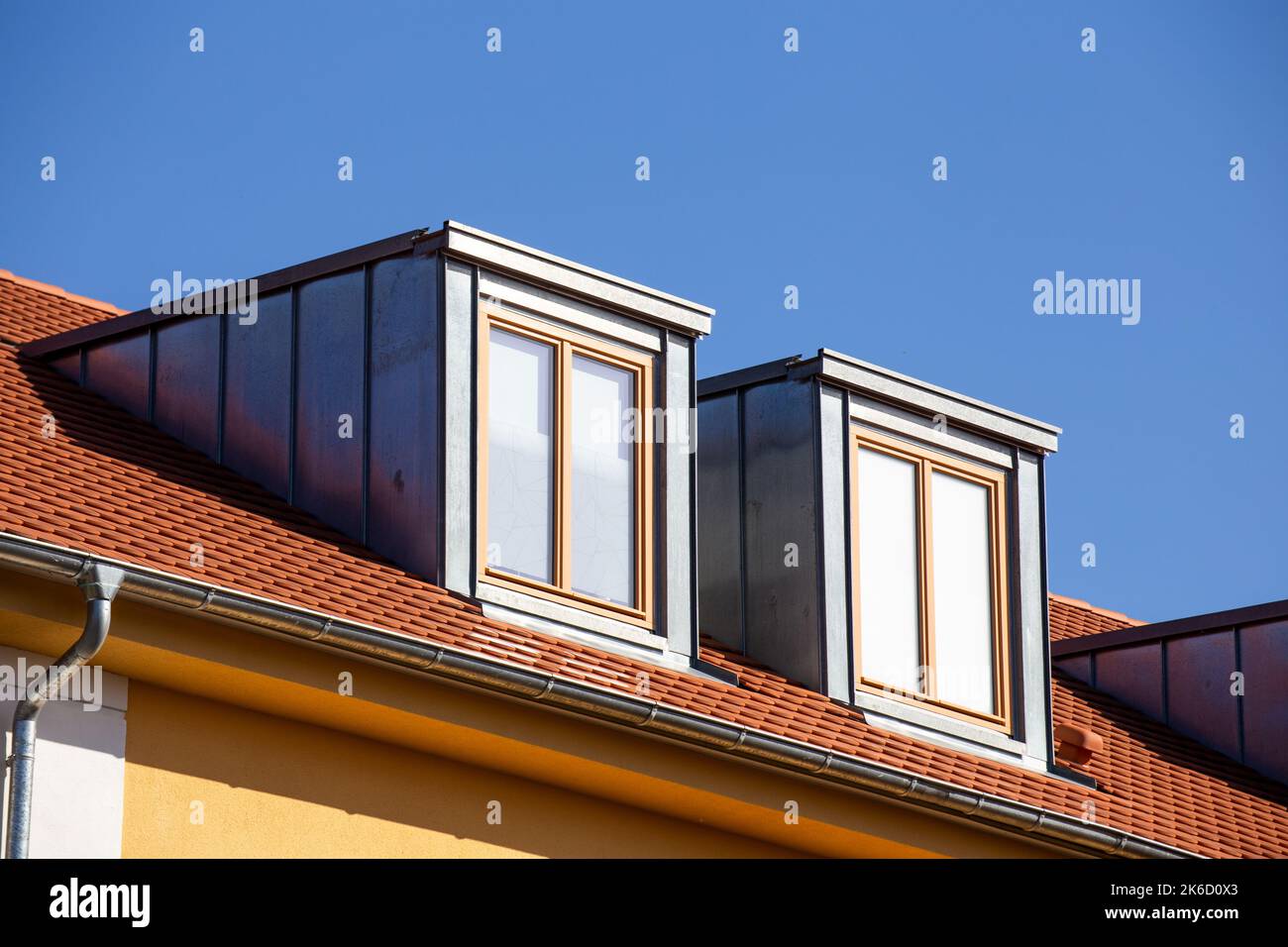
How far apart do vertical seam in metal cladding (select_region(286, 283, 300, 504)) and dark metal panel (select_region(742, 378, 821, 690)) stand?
2.91 m

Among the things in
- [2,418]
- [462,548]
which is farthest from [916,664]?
[2,418]

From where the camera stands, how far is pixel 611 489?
1374cm

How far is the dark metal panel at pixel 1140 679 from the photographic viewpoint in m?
18.7

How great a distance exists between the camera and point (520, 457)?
13328mm

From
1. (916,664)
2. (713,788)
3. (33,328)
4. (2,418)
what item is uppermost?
(33,328)

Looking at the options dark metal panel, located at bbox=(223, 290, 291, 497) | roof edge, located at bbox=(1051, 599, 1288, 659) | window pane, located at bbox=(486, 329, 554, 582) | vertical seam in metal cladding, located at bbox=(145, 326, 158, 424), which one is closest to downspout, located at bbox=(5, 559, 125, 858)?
window pane, located at bbox=(486, 329, 554, 582)

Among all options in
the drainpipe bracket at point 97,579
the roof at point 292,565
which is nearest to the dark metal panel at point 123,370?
the roof at point 292,565

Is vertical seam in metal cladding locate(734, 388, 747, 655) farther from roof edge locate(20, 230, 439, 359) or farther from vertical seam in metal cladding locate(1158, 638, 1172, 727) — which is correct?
vertical seam in metal cladding locate(1158, 638, 1172, 727)

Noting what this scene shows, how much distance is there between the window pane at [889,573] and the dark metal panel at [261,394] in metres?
3.53
